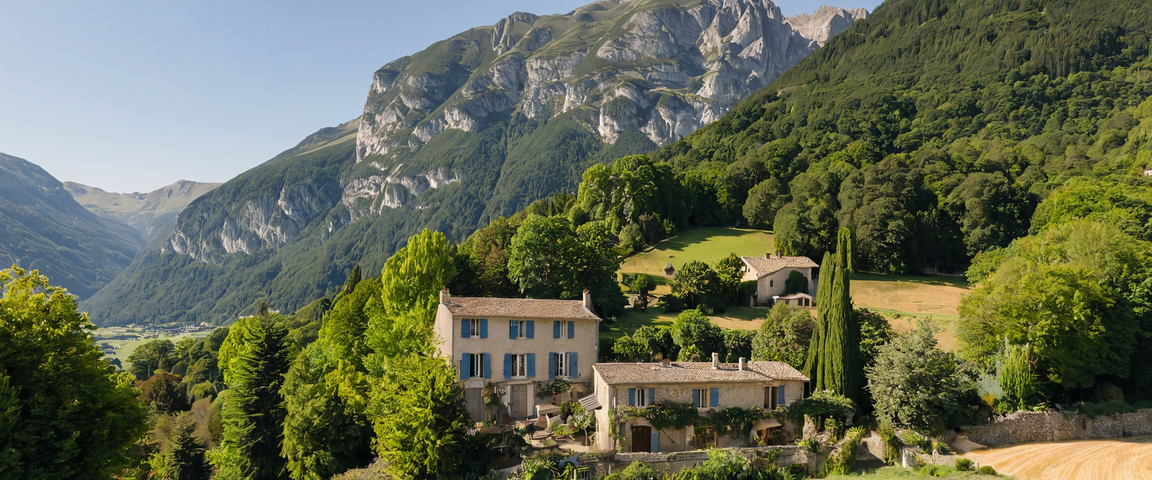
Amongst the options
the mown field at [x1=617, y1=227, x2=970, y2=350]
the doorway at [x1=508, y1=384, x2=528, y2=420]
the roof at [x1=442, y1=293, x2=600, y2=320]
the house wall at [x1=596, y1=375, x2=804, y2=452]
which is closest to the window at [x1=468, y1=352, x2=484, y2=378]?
the doorway at [x1=508, y1=384, x2=528, y2=420]

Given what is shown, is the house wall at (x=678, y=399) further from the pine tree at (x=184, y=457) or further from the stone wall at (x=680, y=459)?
the pine tree at (x=184, y=457)

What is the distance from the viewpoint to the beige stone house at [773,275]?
54.8 metres

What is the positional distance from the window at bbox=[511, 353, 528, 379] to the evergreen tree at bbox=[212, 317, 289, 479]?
1406cm

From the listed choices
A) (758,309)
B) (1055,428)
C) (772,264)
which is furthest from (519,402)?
(772,264)

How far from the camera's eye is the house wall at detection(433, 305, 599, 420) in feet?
109

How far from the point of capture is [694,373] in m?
31.3

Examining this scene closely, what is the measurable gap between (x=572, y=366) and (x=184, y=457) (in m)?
26.2

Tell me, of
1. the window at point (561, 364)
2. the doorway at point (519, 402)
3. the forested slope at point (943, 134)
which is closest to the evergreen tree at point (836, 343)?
the window at point (561, 364)

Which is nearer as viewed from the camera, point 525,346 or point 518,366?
point 518,366

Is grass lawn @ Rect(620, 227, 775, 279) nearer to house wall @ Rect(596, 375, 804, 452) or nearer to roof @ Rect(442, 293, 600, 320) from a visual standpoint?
roof @ Rect(442, 293, 600, 320)

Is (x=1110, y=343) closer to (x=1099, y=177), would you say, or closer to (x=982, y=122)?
(x=1099, y=177)

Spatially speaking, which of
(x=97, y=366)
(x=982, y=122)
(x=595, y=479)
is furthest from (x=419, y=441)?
(x=982, y=122)

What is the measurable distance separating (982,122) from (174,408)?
123 meters

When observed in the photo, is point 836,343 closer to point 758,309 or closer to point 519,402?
point 519,402
